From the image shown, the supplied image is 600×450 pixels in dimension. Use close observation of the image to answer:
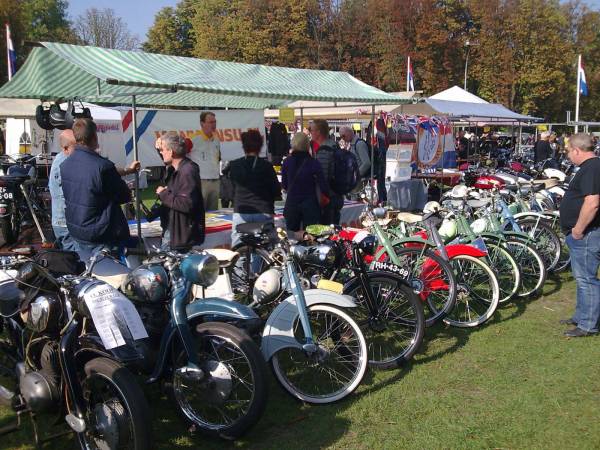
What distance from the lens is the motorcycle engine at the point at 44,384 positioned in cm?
282

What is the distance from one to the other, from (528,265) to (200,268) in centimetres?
432

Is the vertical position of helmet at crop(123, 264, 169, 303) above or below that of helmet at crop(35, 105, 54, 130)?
below

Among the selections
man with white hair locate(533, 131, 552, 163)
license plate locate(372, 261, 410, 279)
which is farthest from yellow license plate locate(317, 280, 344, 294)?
man with white hair locate(533, 131, 552, 163)

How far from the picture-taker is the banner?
13.3 m

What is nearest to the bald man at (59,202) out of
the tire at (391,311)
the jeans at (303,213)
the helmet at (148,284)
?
the helmet at (148,284)

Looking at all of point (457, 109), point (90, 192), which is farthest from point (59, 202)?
point (457, 109)

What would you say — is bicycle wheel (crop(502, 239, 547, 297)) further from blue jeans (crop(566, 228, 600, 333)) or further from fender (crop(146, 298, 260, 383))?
fender (crop(146, 298, 260, 383))

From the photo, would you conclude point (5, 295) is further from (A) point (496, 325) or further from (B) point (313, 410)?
(A) point (496, 325)

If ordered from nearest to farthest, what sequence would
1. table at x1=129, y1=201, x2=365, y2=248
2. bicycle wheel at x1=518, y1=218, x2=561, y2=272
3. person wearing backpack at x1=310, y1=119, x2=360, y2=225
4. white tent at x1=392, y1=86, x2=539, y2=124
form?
1. table at x1=129, y1=201, x2=365, y2=248
2. person wearing backpack at x1=310, y1=119, x2=360, y2=225
3. bicycle wheel at x1=518, y1=218, x2=561, y2=272
4. white tent at x1=392, y1=86, x2=539, y2=124

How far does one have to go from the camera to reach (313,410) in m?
3.68

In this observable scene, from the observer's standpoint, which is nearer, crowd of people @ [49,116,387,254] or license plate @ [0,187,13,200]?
crowd of people @ [49,116,387,254]

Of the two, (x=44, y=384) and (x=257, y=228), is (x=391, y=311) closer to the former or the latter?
(x=257, y=228)

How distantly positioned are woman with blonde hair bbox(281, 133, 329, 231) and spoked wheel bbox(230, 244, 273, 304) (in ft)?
3.36

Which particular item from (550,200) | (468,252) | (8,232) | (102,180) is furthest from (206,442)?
(550,200)
